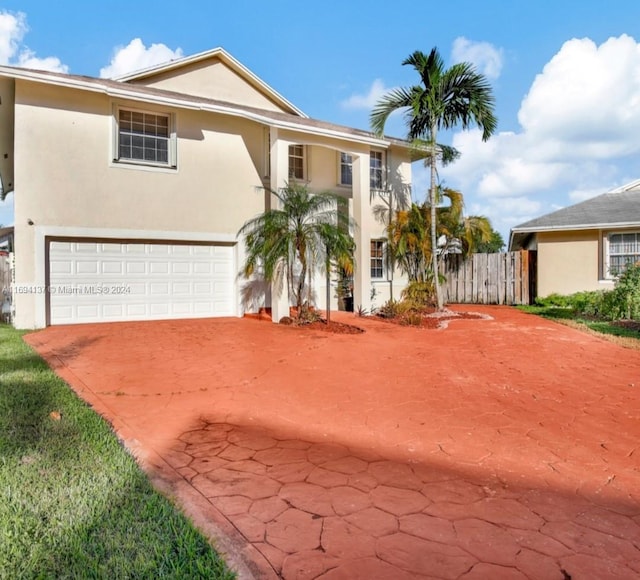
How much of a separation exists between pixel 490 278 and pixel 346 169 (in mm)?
7565

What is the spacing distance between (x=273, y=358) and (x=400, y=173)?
37.2 ft

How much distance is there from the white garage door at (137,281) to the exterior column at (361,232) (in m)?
4.04

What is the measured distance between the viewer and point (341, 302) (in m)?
15.2

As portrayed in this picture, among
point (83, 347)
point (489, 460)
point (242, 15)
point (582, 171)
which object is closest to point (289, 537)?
point (489, 460)

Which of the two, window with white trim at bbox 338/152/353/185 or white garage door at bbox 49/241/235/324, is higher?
window with white trim at bbox 338/152/353/185

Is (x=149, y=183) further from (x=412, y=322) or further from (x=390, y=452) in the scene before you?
(x=390, y=452)

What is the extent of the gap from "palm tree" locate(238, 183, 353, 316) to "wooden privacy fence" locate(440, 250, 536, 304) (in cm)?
779

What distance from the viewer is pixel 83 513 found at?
2752 millimetres

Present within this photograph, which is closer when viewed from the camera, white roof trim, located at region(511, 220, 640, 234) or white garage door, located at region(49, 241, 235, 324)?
white garage door, located at region(49, 241, 235, 324)

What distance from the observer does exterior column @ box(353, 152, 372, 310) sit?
558 inches

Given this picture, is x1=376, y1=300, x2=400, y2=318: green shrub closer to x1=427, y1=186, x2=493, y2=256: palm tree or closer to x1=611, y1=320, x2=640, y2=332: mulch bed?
x1=427, y1=186, x2=493, y2=256: palm tree

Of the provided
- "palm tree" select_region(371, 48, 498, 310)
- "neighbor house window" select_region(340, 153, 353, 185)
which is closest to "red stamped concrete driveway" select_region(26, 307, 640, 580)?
"palm tree" select_region(371, 48, 498, 310)

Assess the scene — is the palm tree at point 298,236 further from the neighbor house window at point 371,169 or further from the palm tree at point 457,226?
the palm tree at point 457,226

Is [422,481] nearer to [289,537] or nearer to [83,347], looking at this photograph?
[289,537]
